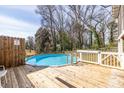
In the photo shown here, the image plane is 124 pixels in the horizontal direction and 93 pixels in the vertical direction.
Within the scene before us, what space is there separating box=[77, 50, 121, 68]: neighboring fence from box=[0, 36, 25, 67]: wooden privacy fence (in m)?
2.78

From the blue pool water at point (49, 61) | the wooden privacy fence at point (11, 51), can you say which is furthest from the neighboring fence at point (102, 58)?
the wooden privacy fence at point (11, 51)

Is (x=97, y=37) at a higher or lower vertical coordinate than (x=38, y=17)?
lower

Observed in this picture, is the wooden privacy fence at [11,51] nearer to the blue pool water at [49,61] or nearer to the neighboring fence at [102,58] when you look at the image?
the blue pool water at [49,61]

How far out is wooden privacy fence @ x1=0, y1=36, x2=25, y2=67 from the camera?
5371 mm

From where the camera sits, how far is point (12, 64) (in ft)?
18.7

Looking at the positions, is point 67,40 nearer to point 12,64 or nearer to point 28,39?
point 28,39

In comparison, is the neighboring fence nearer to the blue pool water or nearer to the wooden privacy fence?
the blue pool water

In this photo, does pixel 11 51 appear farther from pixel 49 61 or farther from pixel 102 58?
pixel 102 58

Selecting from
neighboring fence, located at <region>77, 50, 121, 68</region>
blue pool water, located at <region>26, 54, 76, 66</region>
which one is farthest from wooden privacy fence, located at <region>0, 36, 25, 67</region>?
neighboring fence, located at <region>77, 50, 121, 68</region>

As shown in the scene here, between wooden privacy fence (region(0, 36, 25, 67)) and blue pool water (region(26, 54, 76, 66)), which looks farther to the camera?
blue pool water (region(26, 54, 76, 66))

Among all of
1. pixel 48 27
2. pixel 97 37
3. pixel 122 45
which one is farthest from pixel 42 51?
Answer: pixel 122 45

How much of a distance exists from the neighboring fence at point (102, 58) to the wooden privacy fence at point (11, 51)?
9.11 ft

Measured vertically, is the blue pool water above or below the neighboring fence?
below

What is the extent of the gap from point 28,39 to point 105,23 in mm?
5783
